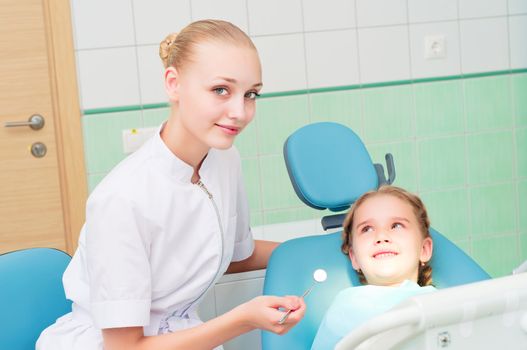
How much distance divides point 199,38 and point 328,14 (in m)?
1.60

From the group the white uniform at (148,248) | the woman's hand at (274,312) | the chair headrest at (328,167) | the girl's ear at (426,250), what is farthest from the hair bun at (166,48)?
the girl's ear at (426,250)

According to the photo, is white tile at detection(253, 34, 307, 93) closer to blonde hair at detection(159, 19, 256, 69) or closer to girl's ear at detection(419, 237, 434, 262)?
girl's ear at detection(419, 237, 434, 262)

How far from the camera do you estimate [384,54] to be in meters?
3.02

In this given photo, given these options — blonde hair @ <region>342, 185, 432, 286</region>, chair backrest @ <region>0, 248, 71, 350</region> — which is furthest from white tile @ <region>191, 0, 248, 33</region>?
chair backrest @ <region>0, 248, 71, 350</region>

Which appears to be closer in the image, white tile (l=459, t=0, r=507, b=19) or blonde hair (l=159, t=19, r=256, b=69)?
blonde hair (l=159, t=19, r=256, b=69)

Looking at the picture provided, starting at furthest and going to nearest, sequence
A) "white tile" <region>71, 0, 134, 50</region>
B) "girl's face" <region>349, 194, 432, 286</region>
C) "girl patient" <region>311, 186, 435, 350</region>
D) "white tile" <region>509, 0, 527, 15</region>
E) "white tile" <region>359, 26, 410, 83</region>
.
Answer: "white tile" <region>509, 0, 527, 15</region>
"white tile" <region>359, 26, 410, 83</region>
"white tile" <region>71, 0, 134, 50</region>
"girl's face" <region>349, 194, 432, 286</region>
"girl patient" <region>311, 186, 435, 350</region>

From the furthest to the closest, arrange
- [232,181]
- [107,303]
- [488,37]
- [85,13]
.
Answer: [488,37] → [85,13] → [232,181] → [107,303]

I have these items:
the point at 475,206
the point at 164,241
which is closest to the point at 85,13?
the point at 164,241

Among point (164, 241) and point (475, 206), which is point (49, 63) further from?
point (475, 206)

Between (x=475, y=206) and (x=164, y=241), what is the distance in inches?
79.1

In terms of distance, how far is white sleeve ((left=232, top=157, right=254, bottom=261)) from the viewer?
1.79 metres

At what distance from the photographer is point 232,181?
1.72m

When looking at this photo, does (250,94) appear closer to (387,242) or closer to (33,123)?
(387,242)

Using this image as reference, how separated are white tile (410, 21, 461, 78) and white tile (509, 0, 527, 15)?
10.3 inches
